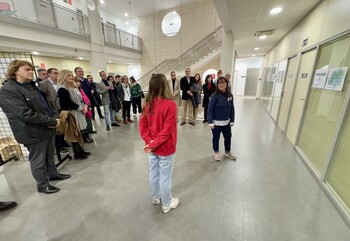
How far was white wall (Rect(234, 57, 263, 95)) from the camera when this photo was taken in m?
11.3

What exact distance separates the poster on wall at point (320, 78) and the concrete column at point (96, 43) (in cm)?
832

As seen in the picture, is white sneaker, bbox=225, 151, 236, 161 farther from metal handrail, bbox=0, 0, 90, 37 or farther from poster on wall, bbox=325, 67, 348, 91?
metal handrail, bbox=0, 0, 90, 37

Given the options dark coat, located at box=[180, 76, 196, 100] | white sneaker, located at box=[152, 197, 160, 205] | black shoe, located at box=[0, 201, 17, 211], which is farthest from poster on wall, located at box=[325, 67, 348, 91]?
black shoe, located at box=[0, 201, 17, 211]

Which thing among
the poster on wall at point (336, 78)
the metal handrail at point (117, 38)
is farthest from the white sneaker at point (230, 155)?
the metal handrail at point (117, 38)

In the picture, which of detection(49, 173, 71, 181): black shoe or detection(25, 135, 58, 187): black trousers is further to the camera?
detection(49, 173, 71, 181): black shoe

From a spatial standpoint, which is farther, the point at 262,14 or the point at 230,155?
the point at 262,14

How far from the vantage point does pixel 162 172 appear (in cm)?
158

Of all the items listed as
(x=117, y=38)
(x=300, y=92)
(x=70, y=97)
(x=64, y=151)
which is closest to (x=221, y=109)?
(x=300, y=92)

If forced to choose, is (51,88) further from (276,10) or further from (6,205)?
(276,10)

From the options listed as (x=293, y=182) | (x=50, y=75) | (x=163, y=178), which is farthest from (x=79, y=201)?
(x=293, y=182)

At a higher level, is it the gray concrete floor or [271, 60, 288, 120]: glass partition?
[271, 60, 288, 120]: glass partition

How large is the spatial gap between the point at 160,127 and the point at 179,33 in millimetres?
11840

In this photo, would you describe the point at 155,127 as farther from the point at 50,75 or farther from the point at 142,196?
the point at 50,75

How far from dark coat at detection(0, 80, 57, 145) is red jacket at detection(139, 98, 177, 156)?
125cm
